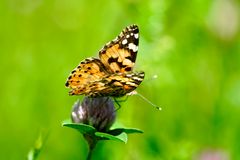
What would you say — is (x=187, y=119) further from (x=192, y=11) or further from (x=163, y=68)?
(x=192, y=11)

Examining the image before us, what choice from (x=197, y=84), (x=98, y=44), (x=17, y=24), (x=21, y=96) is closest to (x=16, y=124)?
(x=21, y=96)

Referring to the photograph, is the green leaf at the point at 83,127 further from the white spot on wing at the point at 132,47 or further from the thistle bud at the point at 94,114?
the white spot on wing at the point at 132,47

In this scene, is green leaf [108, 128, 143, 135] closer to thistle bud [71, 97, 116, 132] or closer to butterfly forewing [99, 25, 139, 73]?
thistle bud [71, 97, 116, 132]

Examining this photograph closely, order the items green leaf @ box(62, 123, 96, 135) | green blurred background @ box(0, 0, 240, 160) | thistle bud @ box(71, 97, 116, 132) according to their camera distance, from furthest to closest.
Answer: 1. green blurred background @ box(0, 0, 240, 160)
2. thistle bud @ box(71, 97, 116, 132)
3. green leaf @ box(62, 123, 96, 135)

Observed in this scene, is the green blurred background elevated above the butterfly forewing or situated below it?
above

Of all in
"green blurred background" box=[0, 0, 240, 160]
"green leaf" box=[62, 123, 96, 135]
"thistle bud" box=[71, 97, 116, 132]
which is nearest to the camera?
"green leaf" box=[62, 123, 96, 135]

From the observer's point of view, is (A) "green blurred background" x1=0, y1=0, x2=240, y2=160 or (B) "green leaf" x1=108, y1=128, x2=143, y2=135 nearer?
(B) "green leaf" x1=108, y1=128, x2=143, y2=135

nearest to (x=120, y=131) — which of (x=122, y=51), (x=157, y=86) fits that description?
(x=122, y=51)

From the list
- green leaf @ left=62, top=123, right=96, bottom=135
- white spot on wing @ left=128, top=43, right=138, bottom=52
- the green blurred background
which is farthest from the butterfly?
the green blurred background
